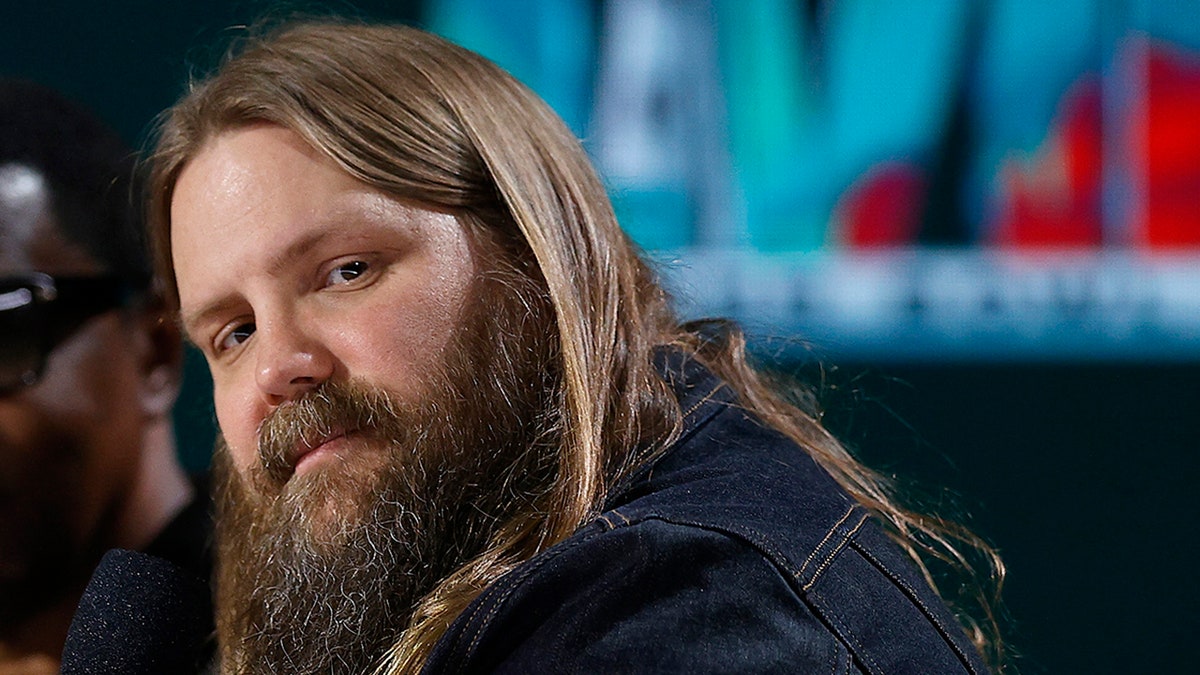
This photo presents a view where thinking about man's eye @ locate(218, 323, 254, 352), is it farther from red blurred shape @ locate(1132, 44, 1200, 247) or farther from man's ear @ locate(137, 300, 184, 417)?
red blurred shape @ locate(1132, 44, 1200, 247)

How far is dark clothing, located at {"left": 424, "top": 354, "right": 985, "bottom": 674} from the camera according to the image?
0.82 meters

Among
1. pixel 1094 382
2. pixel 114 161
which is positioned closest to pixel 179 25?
pixel 114 161

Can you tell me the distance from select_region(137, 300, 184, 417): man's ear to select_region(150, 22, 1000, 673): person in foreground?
299 mm

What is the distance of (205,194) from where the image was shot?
117cm

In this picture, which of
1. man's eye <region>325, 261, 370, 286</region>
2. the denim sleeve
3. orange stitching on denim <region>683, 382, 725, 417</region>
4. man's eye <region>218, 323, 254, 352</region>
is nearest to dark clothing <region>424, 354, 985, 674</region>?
the denim sleeve

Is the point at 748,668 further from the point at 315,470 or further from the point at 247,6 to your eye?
the point at 247,6

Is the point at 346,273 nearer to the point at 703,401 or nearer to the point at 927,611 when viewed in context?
the point at 703,401

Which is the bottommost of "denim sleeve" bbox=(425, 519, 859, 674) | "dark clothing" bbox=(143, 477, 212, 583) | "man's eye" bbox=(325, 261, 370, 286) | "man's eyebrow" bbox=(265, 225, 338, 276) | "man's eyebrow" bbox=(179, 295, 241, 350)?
"dark clothing" bbox=(143, 477, 212, 583)

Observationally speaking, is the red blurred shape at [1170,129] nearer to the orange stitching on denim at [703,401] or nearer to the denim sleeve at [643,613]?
the orange stitching on denim at [703,401]

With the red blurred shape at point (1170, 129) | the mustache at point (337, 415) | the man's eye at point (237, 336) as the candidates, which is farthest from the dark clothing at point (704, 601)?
the red blurred shape at point (1170, 129)

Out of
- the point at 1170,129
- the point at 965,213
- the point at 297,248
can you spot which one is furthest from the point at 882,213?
the point at 297,248

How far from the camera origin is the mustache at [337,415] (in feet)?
3.43

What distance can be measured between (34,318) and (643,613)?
0.86m

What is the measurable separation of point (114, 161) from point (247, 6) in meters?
0.77
